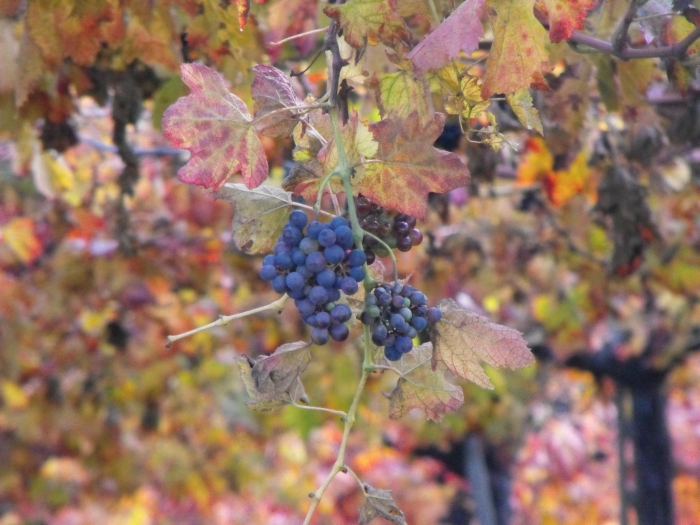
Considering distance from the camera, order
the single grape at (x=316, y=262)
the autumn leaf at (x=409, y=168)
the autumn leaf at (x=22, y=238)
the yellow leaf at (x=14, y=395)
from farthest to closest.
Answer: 1. the yellow leaf at (x=14, y=395)
2. the autumn leaf at (x=22, y=238)
3. the autumn leaf at (x=409, y=168)
4. the single grape at (x=316, y=262)

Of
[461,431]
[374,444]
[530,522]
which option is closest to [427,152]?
[461,431]

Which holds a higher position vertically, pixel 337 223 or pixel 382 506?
pixel 337 223

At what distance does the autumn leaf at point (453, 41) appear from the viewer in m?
0.92

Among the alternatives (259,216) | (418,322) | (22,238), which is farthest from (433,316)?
(22,238)

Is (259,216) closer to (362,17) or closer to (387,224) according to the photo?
(387,224)

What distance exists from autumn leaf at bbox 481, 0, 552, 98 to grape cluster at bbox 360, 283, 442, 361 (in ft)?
0.93

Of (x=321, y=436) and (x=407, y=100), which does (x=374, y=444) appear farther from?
(x=407, y=100)

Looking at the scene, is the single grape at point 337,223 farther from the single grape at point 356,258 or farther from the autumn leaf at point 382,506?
the autumn leaf at point 382,506

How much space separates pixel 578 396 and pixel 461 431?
356cm

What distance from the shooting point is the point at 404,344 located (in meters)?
0.92

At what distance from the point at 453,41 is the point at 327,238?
0.27 m

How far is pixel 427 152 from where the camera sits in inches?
39.0

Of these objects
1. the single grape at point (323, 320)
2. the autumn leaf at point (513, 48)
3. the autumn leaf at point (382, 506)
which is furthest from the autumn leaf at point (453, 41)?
the autumn leaf at point (382, 506)

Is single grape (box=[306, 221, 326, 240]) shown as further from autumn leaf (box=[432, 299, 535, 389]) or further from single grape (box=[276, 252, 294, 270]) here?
autumn leaf (box=[432, 299, 535, 389])
